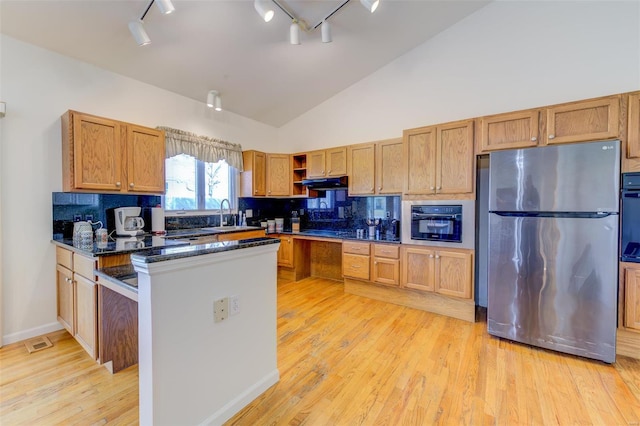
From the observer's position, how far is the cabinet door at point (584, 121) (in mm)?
2182

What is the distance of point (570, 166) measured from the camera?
2.22 meters

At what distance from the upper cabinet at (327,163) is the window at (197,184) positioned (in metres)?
1.23

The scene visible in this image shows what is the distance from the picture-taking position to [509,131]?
8.51 feet

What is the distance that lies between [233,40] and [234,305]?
2.67 meters

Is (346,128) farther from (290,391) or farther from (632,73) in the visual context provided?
(290,391)

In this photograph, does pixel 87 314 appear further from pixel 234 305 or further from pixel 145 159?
pixel 145 159

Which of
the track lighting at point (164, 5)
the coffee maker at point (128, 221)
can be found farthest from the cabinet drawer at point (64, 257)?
the track lighting at point (164, 5)

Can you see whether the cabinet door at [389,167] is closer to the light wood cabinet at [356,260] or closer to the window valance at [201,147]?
the light wood cabinet at [356,260]

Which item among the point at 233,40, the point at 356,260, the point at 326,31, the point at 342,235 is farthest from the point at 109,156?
the point at 356,260

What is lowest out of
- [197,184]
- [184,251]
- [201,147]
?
[184,251]

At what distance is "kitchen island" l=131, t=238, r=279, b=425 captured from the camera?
1229 mm

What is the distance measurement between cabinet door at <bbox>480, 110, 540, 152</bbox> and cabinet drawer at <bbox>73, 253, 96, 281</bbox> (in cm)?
356

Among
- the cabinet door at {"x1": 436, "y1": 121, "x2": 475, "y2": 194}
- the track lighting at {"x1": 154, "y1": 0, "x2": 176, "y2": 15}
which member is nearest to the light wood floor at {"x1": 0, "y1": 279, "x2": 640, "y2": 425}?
the cabinet door at {"x1": 436, "y1": 121, "x2": 475, "y2": 194}

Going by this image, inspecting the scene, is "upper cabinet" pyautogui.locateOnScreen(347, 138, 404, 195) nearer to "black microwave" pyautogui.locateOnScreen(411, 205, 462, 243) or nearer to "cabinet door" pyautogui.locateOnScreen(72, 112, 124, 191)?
"black microwave" pyautogui.locateOnScreen(411, 205, 462, 243)
